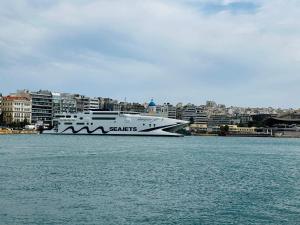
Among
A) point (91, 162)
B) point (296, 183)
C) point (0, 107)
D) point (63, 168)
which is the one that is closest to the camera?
point (296, 183)

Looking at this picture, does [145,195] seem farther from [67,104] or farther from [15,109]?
[67,104]

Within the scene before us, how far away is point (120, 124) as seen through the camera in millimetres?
117812

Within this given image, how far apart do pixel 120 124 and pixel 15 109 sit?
6745 centimetres

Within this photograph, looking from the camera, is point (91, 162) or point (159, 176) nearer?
point (159, 176)

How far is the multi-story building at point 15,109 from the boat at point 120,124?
5449 cm

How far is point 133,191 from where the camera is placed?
2759 centimetres

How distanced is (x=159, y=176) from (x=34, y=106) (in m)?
154

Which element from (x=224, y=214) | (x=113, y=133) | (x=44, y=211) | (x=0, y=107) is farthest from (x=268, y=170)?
(x=0, y=107)

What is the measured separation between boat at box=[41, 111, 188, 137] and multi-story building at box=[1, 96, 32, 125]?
5449 cm

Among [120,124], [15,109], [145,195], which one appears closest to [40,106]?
[15,109]

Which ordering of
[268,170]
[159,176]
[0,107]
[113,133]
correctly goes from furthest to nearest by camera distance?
[0,107], [113,133], [268,170], [159,176]

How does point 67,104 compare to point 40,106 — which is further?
point 67,104

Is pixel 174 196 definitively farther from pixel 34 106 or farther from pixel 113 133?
pixel 34 106

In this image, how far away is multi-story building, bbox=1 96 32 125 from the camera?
172250mm
